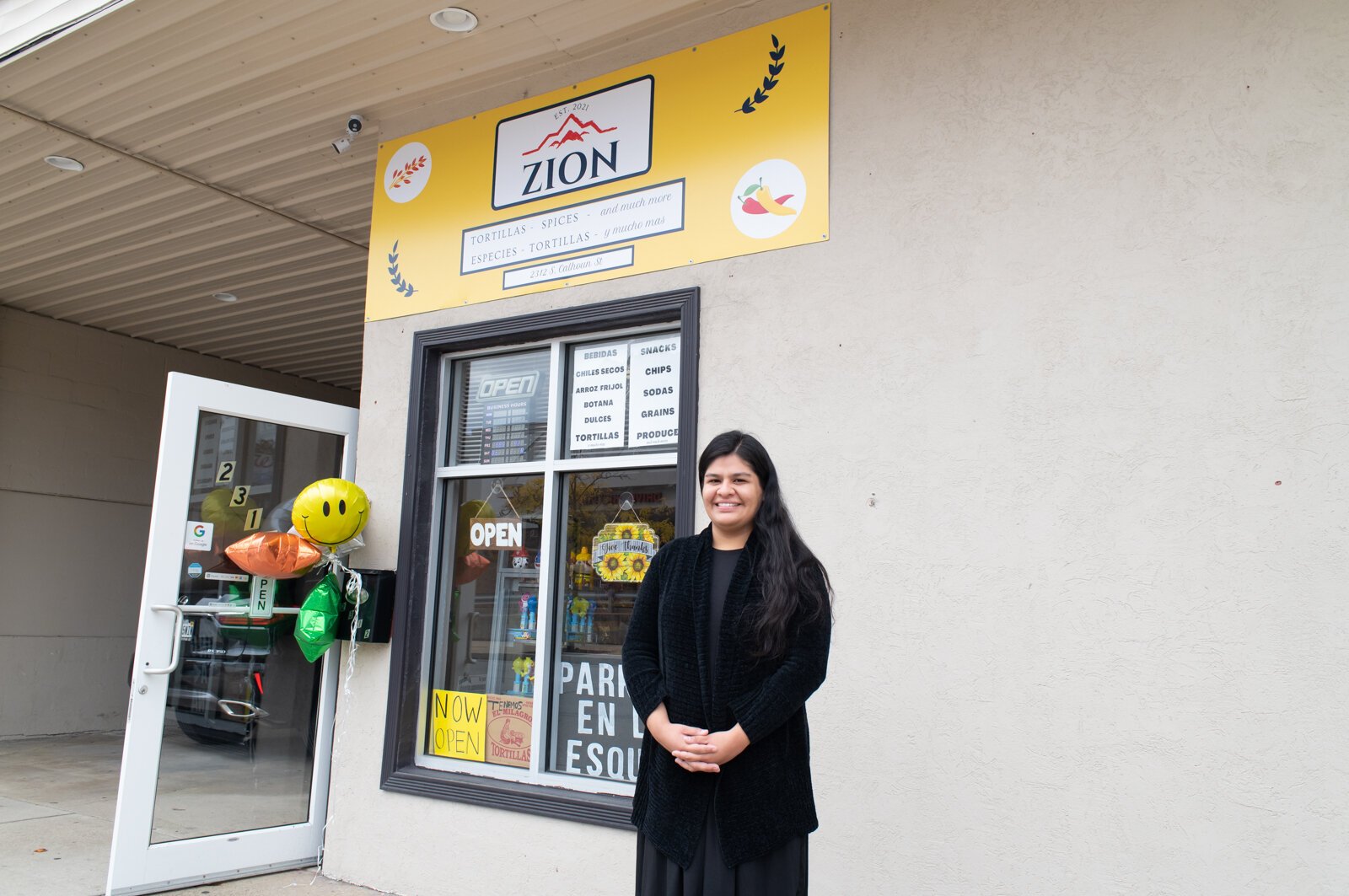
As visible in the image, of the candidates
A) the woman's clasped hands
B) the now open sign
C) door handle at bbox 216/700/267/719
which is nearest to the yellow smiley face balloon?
the now open sign

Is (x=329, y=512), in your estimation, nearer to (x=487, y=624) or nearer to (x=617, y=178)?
(x=487, y=624)

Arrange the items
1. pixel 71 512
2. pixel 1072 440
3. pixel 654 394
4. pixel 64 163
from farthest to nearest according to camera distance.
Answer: pixel 71 512 < pixel 64 163 < pixel 654 394 < pixel 1072 440

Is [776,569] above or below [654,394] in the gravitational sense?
below

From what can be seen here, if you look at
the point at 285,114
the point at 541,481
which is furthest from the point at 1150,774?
the point at 285,114

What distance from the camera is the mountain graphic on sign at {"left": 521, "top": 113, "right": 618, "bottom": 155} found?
4.42 m

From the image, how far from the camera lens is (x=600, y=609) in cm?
428

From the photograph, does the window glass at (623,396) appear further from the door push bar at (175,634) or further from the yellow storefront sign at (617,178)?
the door push bar at (175,634)

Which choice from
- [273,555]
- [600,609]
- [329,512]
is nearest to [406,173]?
[329,512]

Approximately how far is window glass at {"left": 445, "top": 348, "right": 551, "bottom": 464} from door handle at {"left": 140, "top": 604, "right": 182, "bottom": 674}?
53.3 inches

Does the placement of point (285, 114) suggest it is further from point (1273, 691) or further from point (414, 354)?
point (1273, 691)

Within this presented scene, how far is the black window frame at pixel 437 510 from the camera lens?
3918 millimetres

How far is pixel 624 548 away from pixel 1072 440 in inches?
74.9

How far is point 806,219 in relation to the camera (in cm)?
374

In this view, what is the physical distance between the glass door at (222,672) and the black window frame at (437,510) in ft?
1.67
